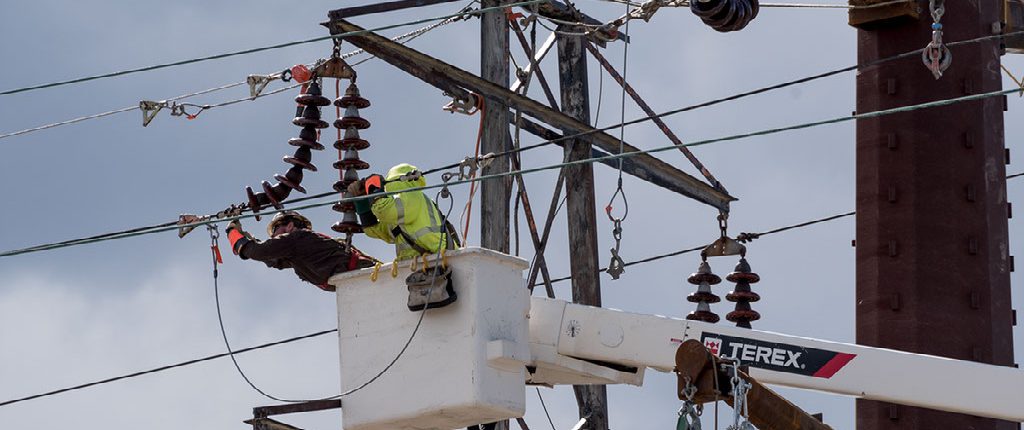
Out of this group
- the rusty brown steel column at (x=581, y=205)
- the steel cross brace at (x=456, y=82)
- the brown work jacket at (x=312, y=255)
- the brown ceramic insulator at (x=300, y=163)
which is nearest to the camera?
the brown work jacket at (x=312, y=255)

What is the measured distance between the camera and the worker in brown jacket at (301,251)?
19.3m

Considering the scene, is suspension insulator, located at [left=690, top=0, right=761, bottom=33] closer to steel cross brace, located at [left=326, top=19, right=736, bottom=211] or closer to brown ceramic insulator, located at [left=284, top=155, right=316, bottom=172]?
steel cross brace, located at [left=326, top=19, right=736, bottom=211]

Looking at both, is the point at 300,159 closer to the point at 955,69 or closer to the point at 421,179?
the point at 421,179

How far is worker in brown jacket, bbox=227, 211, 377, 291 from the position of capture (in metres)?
19.3

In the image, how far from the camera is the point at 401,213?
19.1 meters

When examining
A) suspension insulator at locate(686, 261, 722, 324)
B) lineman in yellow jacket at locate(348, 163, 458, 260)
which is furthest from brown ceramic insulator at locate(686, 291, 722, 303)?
lineman in yellow jacket at locate(348, 163, 458, 260)

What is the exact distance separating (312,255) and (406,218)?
0.76 metres

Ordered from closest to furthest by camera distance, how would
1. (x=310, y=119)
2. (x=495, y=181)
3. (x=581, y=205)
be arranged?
1. (x=310, y=119)
2. (x=495, y=181)
3. (x=581, y=205)

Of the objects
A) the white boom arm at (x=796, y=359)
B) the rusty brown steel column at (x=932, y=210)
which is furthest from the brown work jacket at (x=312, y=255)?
the rusty brown steel column at (x=932, y=210)

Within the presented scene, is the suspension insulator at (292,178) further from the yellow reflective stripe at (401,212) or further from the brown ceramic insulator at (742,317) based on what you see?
the brown ceramic insulator at (742,317)

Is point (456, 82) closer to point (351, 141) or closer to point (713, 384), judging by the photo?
point (351, 141)

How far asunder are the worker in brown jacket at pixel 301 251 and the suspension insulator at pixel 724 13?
292 centimetres

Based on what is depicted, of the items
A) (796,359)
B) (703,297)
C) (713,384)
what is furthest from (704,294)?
(713,384)

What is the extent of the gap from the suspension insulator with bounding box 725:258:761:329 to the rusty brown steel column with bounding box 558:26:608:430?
1.11 metres
